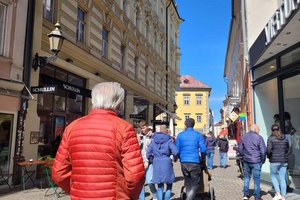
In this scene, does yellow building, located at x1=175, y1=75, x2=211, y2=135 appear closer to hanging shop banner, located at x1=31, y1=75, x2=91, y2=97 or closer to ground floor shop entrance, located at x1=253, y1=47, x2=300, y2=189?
ground floor shop entrance, located at x1=253, y1=47, x2=300, y2=189

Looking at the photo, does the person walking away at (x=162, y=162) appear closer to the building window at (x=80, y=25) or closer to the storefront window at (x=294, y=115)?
the storefront window at (x=294, y=115)

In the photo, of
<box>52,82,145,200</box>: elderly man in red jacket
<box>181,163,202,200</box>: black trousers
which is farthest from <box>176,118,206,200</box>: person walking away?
<box>52,82,145,200</box>: elderly man in red jacket

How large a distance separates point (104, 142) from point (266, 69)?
389 inches

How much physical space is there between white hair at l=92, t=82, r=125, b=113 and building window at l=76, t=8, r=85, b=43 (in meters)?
11.9

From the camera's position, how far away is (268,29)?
31.2 feet

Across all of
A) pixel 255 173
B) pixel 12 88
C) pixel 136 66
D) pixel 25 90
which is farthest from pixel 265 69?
pixel 136 66

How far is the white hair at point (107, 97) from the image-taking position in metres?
2.80

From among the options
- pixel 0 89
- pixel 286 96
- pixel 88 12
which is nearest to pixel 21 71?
pixel 0 89

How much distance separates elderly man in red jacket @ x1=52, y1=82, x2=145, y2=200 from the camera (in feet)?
8.38

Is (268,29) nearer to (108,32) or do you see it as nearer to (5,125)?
(5,125)

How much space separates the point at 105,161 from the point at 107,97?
1.79ft

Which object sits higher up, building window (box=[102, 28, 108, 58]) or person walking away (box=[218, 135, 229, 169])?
building window (box=[102, 28, 108, 58])

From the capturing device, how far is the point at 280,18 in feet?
27.2

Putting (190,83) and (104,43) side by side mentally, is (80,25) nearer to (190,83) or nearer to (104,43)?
(104,43)
